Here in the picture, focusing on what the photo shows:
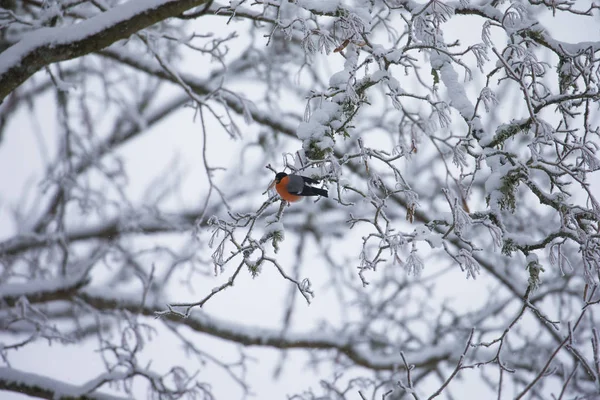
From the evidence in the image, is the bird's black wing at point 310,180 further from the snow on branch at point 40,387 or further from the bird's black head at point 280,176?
the snow on branch at point 40,387

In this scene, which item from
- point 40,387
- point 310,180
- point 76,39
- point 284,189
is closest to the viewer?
point 310,180

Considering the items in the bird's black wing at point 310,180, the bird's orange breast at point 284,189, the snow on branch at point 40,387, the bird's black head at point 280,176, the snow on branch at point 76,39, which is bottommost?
the snow on branch at point 40,387

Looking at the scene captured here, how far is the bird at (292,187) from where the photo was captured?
260 centimetres

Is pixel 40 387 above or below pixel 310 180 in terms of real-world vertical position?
below

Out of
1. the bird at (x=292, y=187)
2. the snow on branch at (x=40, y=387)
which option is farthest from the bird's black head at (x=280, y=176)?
the snow on branch at (x=40, y=387)

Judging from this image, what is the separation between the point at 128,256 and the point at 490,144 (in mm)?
3991

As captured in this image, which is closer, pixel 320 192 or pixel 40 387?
pixel 320 192

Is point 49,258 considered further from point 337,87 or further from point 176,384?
point 337,87

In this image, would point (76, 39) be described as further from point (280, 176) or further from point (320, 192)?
point (320, 192)

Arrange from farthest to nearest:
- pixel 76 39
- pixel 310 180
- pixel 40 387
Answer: pixel 40 387, pixel 76 39, pixel 310 180

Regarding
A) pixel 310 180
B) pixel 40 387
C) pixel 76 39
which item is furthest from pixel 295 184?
pixel 40 387

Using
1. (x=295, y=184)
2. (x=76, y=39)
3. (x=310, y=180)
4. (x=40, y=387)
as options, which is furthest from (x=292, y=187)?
(x=40, y=387)

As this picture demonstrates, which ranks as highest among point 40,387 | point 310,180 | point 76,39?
point 76,39

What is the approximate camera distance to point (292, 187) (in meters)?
2.71
